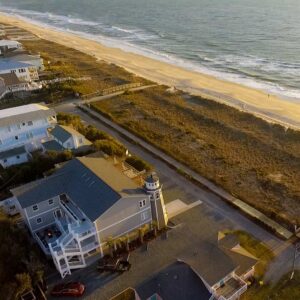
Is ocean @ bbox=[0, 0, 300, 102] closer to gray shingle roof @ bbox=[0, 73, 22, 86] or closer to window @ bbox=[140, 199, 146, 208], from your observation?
gray shingle roof @ bbox=[0, 73, 22, 86]

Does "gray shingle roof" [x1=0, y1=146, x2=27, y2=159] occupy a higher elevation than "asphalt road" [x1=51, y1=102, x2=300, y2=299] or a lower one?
higher

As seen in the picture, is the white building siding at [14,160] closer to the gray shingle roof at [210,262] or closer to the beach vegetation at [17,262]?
the beach vegetation at [17,262]

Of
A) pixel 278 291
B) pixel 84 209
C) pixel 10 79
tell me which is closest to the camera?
pixel 278 291

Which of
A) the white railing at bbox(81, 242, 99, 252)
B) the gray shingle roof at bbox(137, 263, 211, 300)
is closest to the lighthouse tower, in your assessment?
the white railing at bbox(81, 242, 99, 252)

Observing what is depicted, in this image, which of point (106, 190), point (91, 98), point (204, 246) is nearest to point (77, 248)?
point (106, 190)

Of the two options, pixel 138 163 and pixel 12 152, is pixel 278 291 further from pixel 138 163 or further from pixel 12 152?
pixel 12 152

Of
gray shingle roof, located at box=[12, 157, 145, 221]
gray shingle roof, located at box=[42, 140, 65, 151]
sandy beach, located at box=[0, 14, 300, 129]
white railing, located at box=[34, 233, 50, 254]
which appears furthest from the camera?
sandy beach, located at box=[0, 14, 300, 129]

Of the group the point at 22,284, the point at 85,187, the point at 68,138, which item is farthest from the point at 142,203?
the point at 68,138
